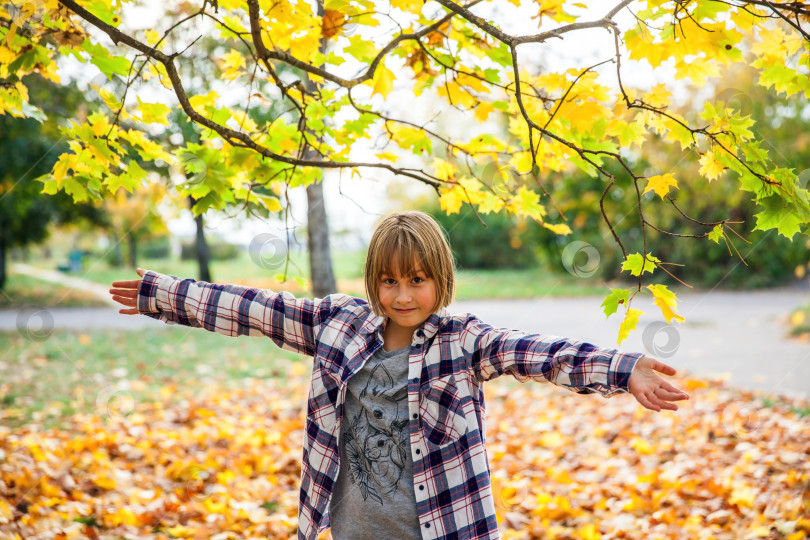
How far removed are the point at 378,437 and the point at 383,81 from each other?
113 centimetres

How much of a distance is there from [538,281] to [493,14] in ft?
41.3

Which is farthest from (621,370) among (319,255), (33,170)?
(33,170)

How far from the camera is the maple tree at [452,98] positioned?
72.0 inches

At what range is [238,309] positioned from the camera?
6.05 feet

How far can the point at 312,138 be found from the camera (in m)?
2.67

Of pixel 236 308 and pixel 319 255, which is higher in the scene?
pixel 319 255

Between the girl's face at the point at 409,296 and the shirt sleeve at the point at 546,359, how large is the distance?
131 mm

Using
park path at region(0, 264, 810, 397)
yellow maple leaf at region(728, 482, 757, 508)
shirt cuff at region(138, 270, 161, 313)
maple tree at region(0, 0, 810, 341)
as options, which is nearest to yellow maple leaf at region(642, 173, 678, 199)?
maple tree at region(0, 0, 810, 341)

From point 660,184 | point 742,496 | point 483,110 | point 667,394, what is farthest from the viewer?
point 742,496

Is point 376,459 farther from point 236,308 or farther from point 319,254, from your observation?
point 319,254

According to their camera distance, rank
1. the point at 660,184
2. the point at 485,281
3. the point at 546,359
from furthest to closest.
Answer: the point at 485,281
the point at 660,184
the point at 546,359

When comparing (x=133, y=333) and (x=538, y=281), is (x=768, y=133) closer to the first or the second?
(x=538, y=281)

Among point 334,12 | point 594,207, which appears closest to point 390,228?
point 334,12

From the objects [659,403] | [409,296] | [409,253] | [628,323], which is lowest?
[659,403]
